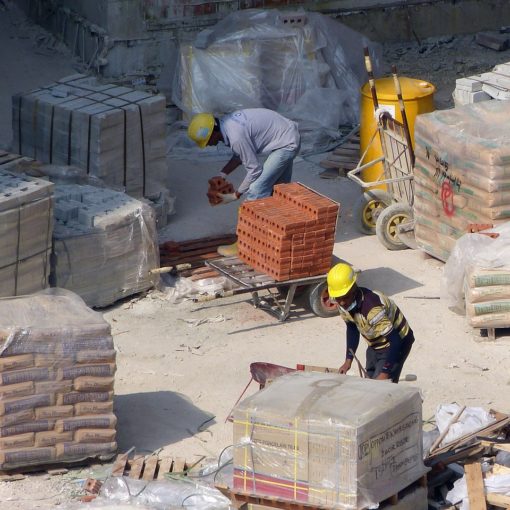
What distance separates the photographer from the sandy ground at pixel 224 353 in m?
10.2

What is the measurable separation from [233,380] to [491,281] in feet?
8.00

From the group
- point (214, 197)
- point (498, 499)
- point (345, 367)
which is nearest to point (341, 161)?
point (214, 197)

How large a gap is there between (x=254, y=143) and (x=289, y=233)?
166 cm

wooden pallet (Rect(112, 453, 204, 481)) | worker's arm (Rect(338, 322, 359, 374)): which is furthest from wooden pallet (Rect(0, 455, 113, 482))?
worker's arm (Rect(338, 322, 359, 374))

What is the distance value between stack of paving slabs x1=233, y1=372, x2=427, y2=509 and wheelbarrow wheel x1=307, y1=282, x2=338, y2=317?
3.71m

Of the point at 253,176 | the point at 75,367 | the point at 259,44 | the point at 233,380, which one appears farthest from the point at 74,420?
the point at 259,44

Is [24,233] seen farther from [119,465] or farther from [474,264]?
[474,264]

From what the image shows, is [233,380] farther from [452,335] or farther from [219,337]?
[452,335]

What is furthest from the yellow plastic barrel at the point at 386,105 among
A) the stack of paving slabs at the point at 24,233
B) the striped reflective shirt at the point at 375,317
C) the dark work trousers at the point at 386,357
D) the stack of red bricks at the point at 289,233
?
the striped reflective shirt at the point at 375,317

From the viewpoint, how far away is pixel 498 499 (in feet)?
28.2

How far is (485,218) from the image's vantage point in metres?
12.6

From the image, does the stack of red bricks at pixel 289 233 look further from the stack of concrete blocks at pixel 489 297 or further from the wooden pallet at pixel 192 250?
the stack of concrete blocks at pixel 489 297

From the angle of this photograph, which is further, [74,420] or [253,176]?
[253,176]

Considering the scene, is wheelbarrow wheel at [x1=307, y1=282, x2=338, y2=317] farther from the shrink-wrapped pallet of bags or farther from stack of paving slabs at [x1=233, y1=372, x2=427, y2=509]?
stack of paving slabs at [x1=233, y1=372, x2=427, y2=509]
